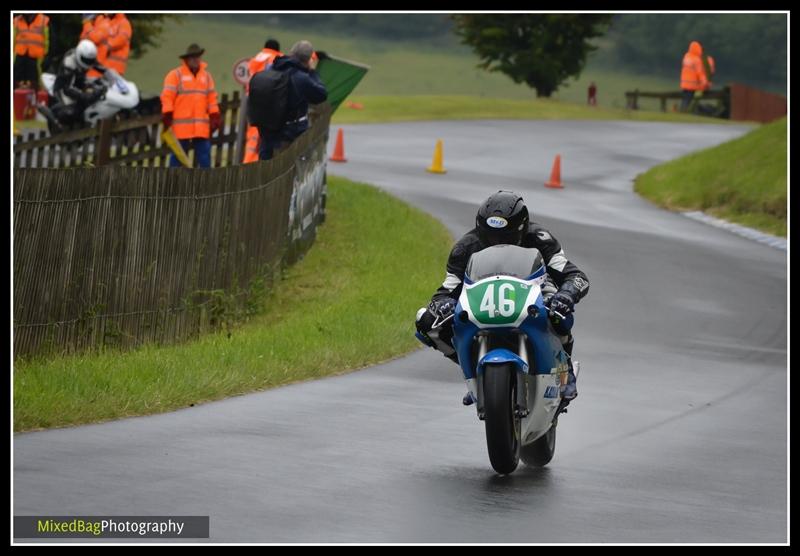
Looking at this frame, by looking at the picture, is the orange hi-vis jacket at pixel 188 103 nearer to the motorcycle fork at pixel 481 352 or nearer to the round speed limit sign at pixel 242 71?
the round speed limit sign at pixel 242 71

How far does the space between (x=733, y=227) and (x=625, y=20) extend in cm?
7496

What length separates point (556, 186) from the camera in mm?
30844

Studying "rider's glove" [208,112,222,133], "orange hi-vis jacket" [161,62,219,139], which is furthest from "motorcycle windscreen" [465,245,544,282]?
"rider's glove" [208,112,222,133]

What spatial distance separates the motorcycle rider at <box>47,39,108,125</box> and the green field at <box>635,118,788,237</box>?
33.2 feet

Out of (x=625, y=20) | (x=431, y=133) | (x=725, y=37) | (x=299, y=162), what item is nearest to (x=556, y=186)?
(x=431, y=133)

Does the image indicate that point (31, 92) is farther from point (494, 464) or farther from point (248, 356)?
point (494, 464)

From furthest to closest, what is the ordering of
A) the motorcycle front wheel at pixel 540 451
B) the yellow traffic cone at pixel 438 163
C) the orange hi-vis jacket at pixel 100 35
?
the yellow traffic cone at pixel 438 163 < the orange hi-vis jacket at pixel 100 35 < the motorcycle front wheel at pixel 540 451

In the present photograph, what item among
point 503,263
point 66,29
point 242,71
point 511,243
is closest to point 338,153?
point 242,71

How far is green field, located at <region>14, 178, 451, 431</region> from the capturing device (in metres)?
11.6

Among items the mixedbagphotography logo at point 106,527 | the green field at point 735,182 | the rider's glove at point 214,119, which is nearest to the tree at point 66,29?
the green field at point 735,182

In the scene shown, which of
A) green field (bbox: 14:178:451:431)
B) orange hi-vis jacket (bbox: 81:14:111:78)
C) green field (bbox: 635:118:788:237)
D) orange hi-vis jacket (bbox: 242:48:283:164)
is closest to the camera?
green field (bbox: 14:178:451:431)

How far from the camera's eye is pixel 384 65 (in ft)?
299

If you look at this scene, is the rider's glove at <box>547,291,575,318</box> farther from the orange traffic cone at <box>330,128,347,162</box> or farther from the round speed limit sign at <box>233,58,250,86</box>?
the orange traffic cone at <box>330,128,347,162</box>

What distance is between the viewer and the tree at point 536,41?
194ft
